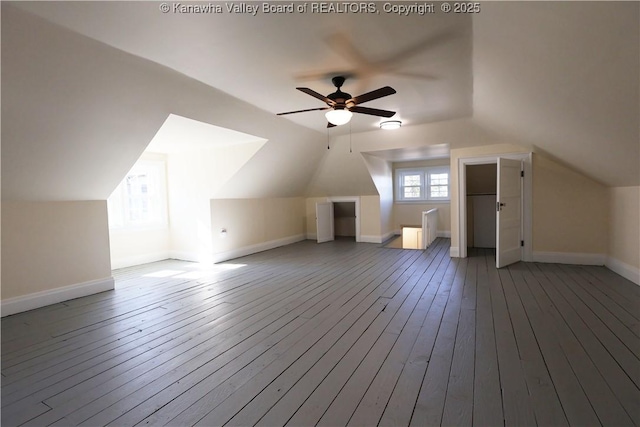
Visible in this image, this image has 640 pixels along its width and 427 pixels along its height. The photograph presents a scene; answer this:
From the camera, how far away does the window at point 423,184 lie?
8234mm

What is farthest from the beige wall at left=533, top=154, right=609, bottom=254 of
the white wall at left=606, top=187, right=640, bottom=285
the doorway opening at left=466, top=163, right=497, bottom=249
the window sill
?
the window sill

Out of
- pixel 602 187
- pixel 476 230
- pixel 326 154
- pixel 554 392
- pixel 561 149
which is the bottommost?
pixel 554 392

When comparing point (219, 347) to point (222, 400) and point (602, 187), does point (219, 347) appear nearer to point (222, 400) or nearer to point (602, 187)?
point (222, 400)

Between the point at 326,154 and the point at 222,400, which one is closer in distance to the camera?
the point at 222,400

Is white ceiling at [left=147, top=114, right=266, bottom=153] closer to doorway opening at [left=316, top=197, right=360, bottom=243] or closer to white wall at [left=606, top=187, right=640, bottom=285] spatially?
doorway opening at [left=316, top=197, right=360, bottom=243]

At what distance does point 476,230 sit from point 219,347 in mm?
5954

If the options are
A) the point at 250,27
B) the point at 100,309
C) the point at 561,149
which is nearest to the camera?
the point at 250,27

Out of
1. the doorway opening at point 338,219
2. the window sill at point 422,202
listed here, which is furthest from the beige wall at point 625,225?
the doorway opening at point 338,219

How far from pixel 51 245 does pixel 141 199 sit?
96.2 inches

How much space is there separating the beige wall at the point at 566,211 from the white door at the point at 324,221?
4503 millimetres

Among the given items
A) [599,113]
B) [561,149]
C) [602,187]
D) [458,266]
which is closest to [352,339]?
[599,113]

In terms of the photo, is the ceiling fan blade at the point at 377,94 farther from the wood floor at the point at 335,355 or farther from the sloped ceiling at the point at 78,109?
the wood floor at the point at 335,355

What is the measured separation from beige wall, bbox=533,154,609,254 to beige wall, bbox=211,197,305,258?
518cm

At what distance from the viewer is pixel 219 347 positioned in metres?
2.43
